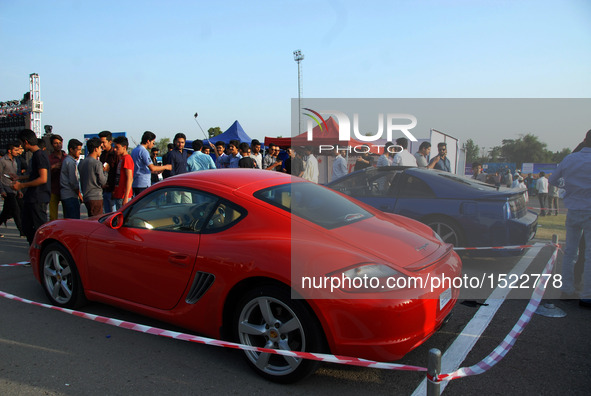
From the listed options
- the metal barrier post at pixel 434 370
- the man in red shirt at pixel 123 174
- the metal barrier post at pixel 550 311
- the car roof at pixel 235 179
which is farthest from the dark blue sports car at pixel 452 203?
the metal barrier post at pixel 434 370

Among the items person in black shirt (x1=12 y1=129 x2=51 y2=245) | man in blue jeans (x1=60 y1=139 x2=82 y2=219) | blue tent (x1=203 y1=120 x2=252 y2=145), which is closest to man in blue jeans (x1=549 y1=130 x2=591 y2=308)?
man in blue jeans (x1=60 y1=139 x2=82 y2=219)

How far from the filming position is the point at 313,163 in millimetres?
8883

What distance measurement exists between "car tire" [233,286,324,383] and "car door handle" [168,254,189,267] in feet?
1.69

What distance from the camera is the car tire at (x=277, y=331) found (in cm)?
238

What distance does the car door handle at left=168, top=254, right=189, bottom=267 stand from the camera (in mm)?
2809

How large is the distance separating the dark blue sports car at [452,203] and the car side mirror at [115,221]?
137 inches

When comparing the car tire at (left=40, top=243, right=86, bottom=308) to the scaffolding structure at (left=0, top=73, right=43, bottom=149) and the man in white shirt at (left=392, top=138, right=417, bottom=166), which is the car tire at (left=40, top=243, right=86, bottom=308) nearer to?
the man in white shirt at (left=392, top=138, right=417, bottom=166)

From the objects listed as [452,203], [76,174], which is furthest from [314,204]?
[76,174]

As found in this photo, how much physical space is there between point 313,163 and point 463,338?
6.07 meters

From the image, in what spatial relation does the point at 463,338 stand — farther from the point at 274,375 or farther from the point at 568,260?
the point at 568,260

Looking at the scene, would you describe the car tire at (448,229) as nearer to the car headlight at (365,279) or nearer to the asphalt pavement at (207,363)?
the asphalt pavement at (207,363)

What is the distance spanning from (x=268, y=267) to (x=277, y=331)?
43 centimetres

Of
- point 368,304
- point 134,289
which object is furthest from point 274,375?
point 134,289

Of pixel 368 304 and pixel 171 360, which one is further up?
pixel 368 304
